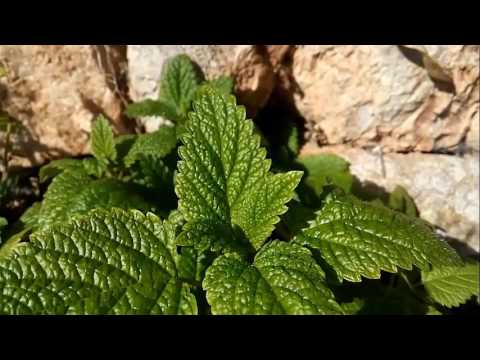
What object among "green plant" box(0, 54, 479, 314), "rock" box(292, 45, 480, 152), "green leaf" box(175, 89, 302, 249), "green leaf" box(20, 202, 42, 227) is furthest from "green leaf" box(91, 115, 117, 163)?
"rock" box(292, 45, 480, 152)

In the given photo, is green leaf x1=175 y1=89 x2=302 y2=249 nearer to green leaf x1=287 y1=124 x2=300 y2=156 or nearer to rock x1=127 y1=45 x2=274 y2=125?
rock x1=127 y1=45 x2=274 y2=125

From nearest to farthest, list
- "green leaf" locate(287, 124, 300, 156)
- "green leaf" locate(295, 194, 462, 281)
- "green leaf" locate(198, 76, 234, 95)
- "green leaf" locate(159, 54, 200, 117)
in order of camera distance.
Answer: "green leaf" locate(295, 194, 462, 281)
"green leaf" locate(198, 76, 234, 95)
"green leaf" locate(159, 54, 200, 117)
"green leaf" locate(287, 124, 300, 156)

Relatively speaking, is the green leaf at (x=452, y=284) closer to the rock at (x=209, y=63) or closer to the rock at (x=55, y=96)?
the rock at (x=209, y=63)

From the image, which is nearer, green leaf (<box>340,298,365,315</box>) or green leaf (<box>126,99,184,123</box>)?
green leaf (<box>340,298,365,315</box>)

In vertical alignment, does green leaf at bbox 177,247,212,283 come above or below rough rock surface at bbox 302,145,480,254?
above

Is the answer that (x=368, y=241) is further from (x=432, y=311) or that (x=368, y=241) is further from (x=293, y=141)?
(x=293, y=141)

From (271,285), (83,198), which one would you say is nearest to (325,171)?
(83,198)

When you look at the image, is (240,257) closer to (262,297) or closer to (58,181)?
(262,297)
